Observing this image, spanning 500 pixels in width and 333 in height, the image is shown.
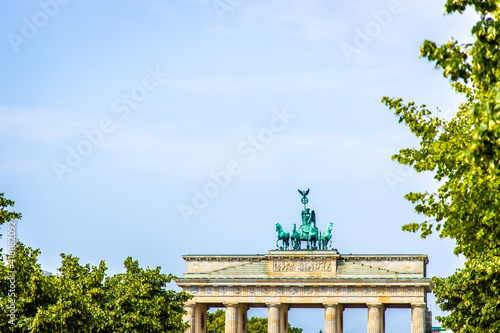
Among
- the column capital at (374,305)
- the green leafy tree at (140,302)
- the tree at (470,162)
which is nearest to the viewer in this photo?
the tree at (470,162)

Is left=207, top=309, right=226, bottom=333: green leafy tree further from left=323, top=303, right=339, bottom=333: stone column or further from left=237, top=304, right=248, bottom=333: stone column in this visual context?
left=323, top=303, right=339, bottom=333: stone column

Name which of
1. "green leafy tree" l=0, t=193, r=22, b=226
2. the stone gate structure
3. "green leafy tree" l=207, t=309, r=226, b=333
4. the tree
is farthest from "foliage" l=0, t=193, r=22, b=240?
"green leafy tree" l=207, t=309, r=226, b=333

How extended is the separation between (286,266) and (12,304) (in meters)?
63.5

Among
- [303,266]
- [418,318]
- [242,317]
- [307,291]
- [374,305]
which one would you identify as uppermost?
[303,266]

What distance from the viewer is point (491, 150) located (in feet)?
64.5

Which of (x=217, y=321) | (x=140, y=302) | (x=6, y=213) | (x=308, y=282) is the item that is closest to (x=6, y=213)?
(x=6, y=213)

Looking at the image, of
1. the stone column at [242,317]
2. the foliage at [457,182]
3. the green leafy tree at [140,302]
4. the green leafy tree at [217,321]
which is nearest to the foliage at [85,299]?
the green leafy tree at [140,302]

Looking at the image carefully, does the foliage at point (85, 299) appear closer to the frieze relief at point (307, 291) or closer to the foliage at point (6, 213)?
the foliage at point (6, 213)

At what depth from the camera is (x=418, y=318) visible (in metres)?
102

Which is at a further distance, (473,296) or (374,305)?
(374,305)

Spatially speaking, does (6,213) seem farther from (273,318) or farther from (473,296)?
(273,318)

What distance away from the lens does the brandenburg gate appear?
104m

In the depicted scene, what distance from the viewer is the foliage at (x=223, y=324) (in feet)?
508

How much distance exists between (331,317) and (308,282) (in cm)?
471
